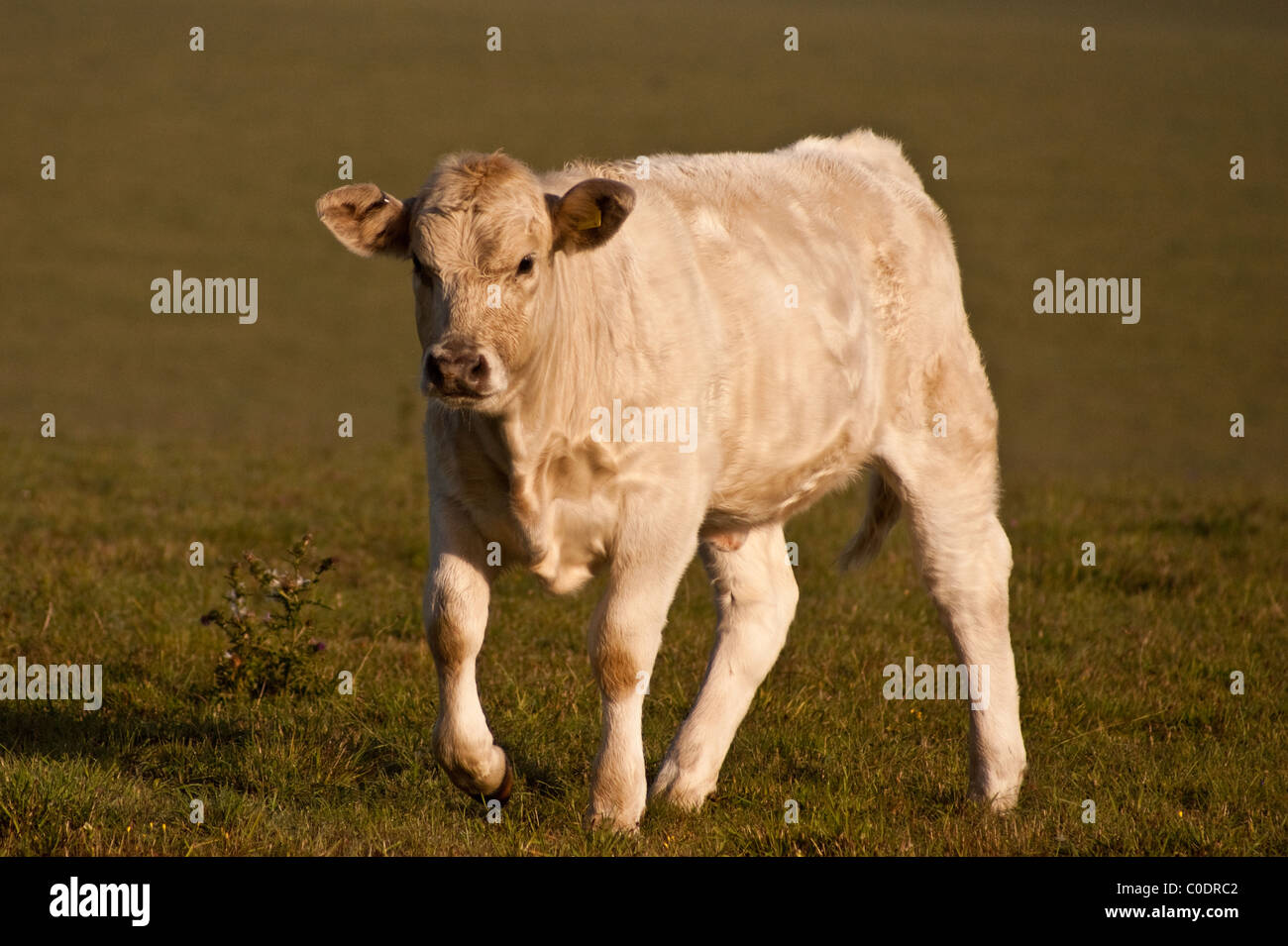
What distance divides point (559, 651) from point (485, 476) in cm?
248

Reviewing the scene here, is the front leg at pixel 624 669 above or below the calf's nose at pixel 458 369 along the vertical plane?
below

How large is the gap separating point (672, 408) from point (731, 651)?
1387mm

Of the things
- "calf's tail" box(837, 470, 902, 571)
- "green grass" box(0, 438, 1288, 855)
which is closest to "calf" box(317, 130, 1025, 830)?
"calf's tail" box(837, 470, 902, 571)

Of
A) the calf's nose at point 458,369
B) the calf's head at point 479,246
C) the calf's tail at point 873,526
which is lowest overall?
the calf's tail at point 873,526

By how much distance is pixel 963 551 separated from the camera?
6727 mm

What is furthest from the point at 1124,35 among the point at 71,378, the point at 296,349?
the point at 71,378

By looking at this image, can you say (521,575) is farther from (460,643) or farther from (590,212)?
(590,212)

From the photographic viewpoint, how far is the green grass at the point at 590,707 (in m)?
5.42

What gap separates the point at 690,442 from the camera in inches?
217

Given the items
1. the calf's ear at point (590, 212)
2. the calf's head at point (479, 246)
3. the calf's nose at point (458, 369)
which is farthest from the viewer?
the calf's ear at point (590, 212)

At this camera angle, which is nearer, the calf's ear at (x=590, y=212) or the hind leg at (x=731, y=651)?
the calf's ear at (x=590, y=212)

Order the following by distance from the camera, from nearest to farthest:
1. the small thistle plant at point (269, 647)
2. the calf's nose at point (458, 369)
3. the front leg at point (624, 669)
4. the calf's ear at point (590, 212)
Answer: the calf's nose at point (458, 369), the calf's ear at point (590, 212), the front leg at point (624, 669), the small thistle plant at point (269, 647)

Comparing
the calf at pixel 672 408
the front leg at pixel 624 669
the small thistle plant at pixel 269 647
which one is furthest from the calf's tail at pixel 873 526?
the small thistle plant at pixel 269 647

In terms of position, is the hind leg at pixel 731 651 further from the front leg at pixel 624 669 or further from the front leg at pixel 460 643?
the front leg at pixel 460 643
